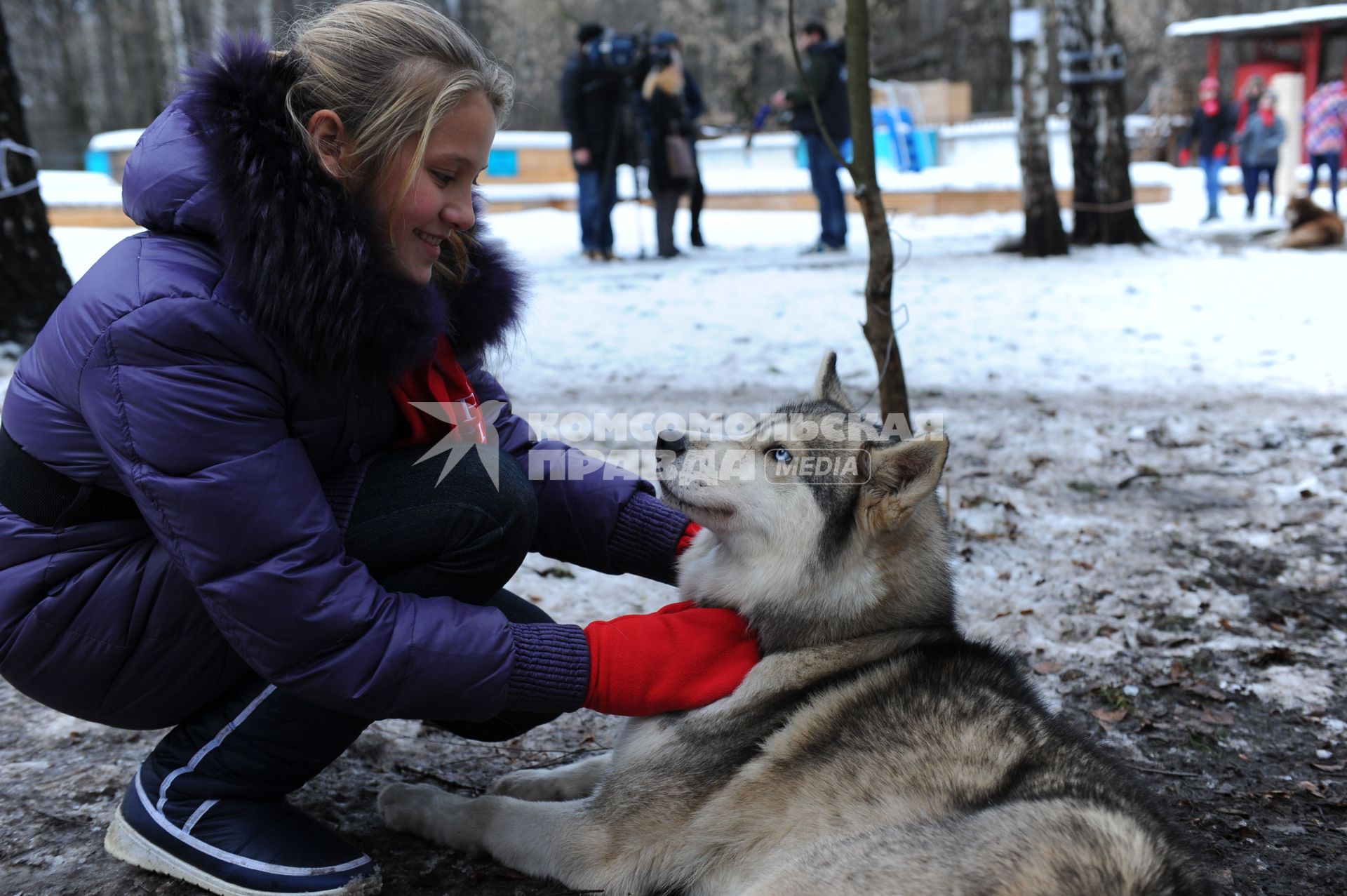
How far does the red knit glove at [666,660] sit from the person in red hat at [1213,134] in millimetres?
15060

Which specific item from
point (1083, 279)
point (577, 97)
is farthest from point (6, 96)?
point (1083, 279)

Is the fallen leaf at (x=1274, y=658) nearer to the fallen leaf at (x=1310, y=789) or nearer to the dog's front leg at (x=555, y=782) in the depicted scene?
the fallen leaf at (x=1310, y=789)

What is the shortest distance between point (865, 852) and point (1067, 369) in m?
5.54

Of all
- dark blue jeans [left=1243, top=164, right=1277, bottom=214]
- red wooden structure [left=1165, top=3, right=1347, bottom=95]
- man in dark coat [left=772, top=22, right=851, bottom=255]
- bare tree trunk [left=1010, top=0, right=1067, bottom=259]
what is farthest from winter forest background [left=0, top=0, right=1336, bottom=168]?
bare tree trunk [left=1010, top=0, right=1067, bottom=259]

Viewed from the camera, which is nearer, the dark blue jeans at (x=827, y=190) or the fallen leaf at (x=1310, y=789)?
the fallen leaf at (x=1310, y=789)

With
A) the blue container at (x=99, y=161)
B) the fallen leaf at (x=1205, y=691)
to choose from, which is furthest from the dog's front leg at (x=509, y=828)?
the blue container at (x=99, y=161)

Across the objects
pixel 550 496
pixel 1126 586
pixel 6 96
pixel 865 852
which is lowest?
pixel 1126 586

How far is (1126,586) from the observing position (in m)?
3.76

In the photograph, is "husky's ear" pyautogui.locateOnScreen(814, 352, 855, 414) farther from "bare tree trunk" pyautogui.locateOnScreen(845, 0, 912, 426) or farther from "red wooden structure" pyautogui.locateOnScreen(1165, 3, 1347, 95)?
"red wooden structure" pyautogui.locateOnScreen(1165, 3, 1347, 95)

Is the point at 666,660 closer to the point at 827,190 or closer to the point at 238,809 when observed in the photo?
the point at 238,809

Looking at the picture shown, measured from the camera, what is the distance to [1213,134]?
16.5m

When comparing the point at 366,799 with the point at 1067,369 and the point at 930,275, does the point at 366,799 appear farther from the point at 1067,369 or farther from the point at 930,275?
the point at 930,275

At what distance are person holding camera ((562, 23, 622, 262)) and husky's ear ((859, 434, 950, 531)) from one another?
909 centimetres

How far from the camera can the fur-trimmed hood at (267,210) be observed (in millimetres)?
1873
